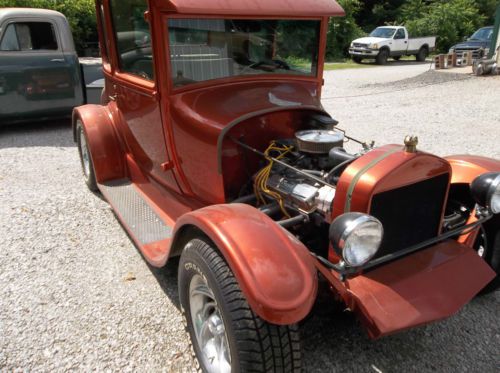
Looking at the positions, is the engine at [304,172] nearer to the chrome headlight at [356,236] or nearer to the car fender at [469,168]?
the chrome headlight at [356,236]

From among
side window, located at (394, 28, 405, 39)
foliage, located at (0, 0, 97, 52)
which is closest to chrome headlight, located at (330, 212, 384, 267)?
foliage, located at (0, 0, 97, 52)

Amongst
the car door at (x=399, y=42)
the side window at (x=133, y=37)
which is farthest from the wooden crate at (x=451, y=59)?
the side window at (x=133, y=37)

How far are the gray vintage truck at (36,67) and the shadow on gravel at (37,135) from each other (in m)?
0.25

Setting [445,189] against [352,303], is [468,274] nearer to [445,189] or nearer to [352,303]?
[445,189]

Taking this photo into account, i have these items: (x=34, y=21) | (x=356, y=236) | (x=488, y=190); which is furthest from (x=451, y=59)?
(x=356, y=236)

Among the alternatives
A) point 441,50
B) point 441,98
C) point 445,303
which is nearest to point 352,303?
point 445,303

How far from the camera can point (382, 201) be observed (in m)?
2.04

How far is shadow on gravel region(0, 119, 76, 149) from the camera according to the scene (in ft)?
20.2

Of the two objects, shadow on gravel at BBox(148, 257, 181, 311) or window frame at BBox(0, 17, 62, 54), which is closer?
shadow on gravel at BBox(148, 257, 181, 311)

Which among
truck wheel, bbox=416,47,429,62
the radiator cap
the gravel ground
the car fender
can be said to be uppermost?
the radiator cap

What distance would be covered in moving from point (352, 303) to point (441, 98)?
9050 mm

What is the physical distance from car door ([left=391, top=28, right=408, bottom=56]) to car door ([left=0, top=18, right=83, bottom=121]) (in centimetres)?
1545

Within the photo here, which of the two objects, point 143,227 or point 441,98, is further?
point 441,98

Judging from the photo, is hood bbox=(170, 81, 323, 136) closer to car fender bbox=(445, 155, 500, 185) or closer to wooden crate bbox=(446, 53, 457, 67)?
Result: car fender bbox=(445, 155, 500, 185)
